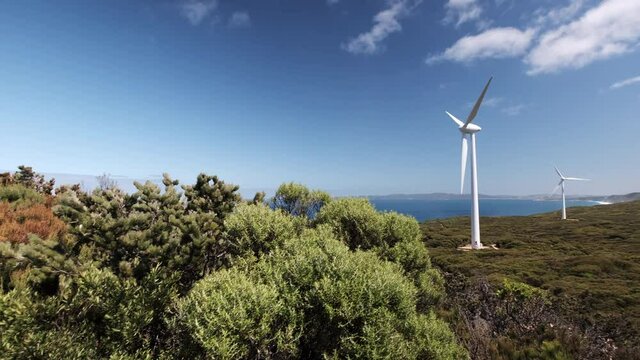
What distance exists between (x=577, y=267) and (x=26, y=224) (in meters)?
65.3

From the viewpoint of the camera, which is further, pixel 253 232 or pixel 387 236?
pixel 387 236

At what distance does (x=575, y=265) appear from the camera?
52.3 meters

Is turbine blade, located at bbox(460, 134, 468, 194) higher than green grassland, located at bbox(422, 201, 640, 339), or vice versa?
turbine blade, located at bbox(460, 134, 468, 194)

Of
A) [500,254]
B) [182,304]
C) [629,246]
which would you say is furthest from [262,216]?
[629,246]

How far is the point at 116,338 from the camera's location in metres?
7.77

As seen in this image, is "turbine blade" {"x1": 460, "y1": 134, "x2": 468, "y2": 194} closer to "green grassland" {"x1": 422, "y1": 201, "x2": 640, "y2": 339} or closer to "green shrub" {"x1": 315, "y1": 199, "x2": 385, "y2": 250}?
"green grassland" {"x1": 422, "y1": 201, "x2": 640, "y2": 339}

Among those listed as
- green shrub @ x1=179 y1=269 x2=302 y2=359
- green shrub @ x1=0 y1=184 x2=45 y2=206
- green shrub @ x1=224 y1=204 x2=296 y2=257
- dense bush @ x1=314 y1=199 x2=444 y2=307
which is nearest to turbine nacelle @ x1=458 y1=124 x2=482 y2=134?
dense bush @ x1=314 y1=199 x2=444 y2=307

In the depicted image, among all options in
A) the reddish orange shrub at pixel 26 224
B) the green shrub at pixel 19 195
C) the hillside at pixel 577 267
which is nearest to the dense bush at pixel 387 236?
the reddish orange shrub at pixel 26 224

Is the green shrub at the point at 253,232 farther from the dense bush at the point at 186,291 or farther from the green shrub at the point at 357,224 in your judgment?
the green shrub at the point at 357,224

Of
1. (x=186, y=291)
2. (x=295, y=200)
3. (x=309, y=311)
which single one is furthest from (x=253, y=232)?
(x=295, y=200)

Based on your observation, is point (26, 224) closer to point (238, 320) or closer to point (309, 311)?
point (238, 320)

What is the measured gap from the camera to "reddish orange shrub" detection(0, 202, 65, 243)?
36.9 ft

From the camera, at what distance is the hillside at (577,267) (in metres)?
31.5

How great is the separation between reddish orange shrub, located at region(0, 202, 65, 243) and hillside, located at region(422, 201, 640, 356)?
104ft
